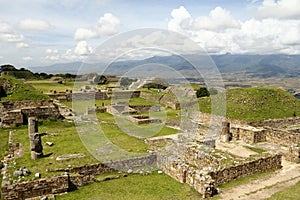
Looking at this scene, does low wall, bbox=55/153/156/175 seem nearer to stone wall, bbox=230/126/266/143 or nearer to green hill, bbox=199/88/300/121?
stone wall, bbox=230/126/266/143

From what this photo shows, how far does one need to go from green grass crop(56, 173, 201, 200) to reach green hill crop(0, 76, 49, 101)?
59.1ft

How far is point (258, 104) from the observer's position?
27953 mm

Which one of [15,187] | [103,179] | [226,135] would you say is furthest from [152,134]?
[15,187]

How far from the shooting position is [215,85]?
48.0 m

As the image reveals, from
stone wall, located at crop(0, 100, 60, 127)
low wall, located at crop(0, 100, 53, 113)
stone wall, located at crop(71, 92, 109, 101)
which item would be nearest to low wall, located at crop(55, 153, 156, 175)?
stone wall, located at crop(0, 100, 60, 127)

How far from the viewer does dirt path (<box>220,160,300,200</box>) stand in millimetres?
11783

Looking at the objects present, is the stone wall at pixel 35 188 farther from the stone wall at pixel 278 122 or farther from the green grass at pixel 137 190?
the stone wall at pixel 278 122

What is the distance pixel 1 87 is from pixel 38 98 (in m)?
4.75

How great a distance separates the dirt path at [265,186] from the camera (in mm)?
11783

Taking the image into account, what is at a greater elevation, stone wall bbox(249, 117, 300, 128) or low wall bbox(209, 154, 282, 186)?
stone wall bbox(249, 117, 300, 128)

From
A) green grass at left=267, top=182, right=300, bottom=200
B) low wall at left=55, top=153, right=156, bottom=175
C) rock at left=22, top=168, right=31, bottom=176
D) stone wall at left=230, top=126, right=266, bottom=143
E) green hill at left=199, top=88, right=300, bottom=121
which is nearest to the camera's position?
green grass at left=267, top=182, right=300, bottom=200

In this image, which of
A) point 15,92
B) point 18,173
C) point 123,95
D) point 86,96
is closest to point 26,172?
point 18,173

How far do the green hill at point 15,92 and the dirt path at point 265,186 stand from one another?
21936 millimetres

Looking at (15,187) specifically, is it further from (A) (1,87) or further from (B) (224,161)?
(A) (1,87)
